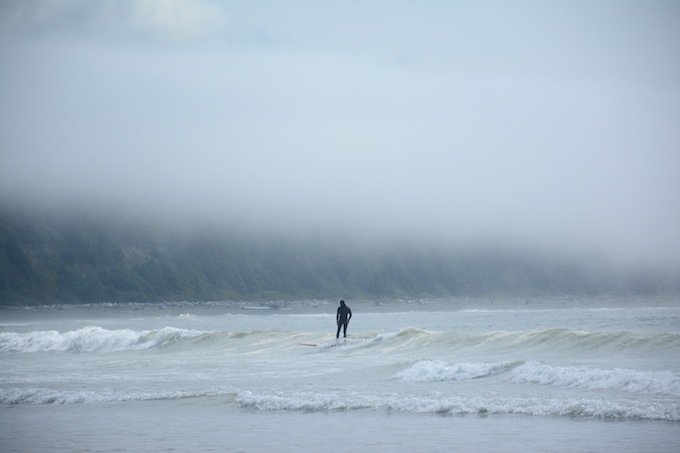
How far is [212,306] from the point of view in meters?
191

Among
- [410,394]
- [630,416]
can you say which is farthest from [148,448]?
→ [630,416]

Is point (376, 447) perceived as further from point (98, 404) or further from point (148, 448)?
point (98, 404)

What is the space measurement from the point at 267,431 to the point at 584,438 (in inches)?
270

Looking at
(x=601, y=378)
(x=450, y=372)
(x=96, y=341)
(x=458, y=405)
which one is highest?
(x=601, y=378)

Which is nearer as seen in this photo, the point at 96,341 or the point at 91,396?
the point at 91,396

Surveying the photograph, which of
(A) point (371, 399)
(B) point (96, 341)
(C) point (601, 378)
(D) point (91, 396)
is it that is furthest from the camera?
(B) point (96, 341)

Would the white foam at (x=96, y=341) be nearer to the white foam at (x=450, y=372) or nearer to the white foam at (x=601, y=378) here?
the white foam at (x=450, y=372)

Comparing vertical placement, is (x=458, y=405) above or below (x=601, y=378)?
below

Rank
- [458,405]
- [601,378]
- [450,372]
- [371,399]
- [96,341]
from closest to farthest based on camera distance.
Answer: [458,405]
[371,399]
[601,378]
[450,372]
[96,341]

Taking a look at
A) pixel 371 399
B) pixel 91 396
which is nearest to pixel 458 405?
pixel 371 399

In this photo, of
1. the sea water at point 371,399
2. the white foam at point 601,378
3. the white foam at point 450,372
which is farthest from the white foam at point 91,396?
the white foam at point 601,378

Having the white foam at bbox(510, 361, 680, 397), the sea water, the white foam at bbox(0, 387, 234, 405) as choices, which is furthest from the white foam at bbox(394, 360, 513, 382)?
the white foam at bbox(0, 387, 234, 405)

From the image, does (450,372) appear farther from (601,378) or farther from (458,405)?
(458,405)

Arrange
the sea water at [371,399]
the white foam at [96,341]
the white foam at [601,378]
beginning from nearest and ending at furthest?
the sea water at [371,399], the white foam at [601,378], the white foam at [96,341]
